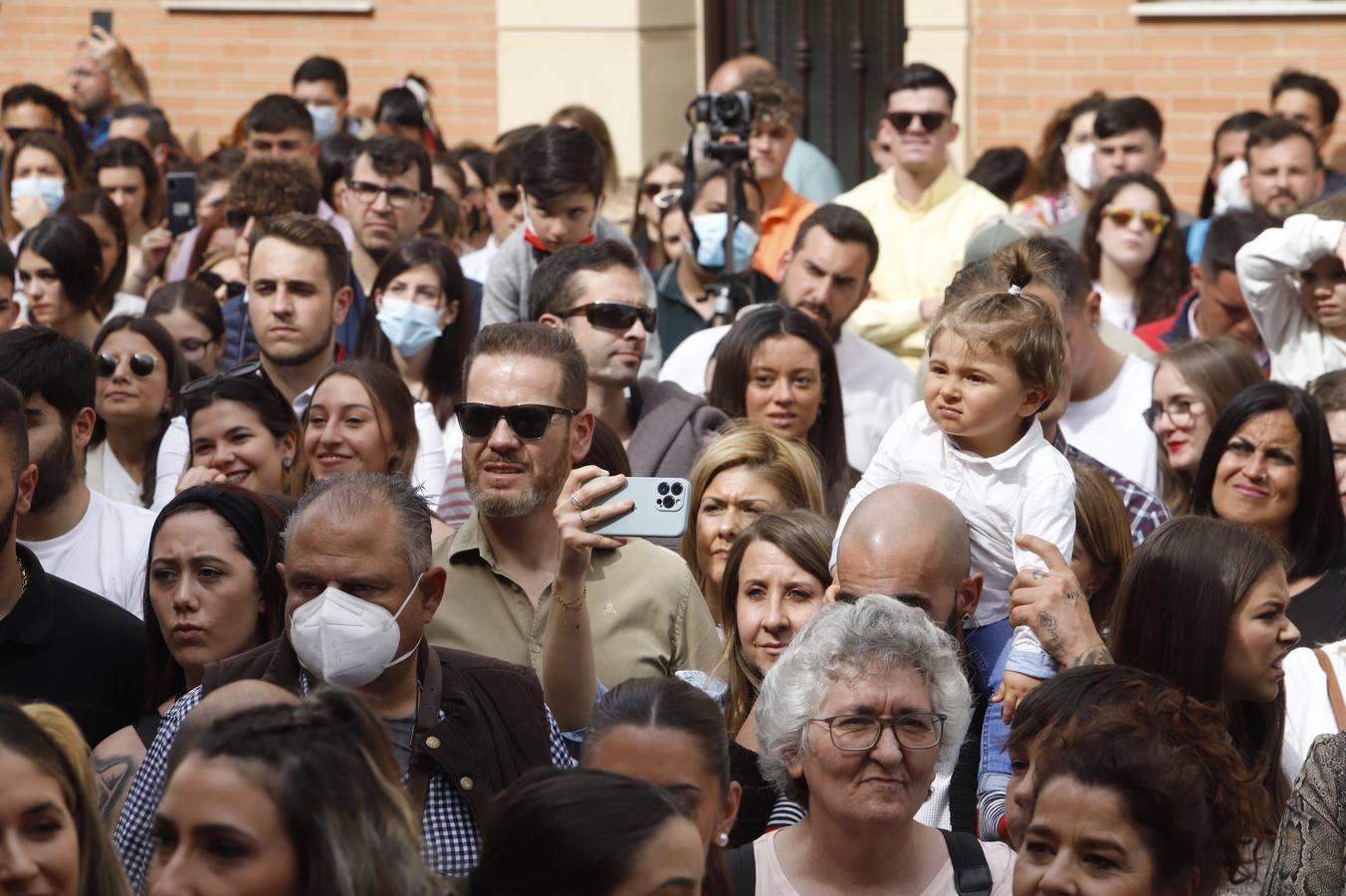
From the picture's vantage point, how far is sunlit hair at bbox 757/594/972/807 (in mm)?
3875

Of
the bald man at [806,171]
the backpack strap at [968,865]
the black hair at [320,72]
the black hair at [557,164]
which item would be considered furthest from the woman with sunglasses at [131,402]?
the black hair at [320,72]

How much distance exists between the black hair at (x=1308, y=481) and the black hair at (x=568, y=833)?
312cm

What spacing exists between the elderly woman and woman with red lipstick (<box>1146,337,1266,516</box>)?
256cm

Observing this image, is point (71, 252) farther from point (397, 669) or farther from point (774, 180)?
point (397, 669)

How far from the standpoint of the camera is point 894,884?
3758mm

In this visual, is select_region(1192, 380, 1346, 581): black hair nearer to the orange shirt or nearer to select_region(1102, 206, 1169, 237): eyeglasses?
select_region(1102, 206, 1169, 237): eyeglasses

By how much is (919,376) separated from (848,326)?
56.8 inches

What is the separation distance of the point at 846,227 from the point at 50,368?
9.57 ft

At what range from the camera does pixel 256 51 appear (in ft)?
47.5

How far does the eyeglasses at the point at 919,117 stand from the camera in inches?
344

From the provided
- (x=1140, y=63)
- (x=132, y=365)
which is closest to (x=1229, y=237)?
(x=132, y=365)

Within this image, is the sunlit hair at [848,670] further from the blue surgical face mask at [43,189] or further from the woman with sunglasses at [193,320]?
the blue surgical face mask at [43,189]

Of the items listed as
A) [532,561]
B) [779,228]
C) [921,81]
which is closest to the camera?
[532,561]

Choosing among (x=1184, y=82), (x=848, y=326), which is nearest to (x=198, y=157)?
(x=1184, y=82)
